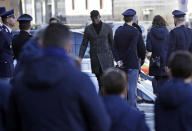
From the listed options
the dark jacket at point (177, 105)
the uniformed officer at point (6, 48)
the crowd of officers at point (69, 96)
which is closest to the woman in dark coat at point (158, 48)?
the uniformed officer at point (6, 48)

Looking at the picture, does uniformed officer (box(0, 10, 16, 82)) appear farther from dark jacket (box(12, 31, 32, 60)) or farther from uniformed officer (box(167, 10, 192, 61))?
uniformed officer (box(167, 10, 192, 61))

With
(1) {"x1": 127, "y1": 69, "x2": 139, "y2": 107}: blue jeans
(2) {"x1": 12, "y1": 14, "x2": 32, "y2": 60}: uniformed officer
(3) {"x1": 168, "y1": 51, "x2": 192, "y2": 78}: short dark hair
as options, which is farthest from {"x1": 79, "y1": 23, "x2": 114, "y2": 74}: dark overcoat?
(3) {"x1": 168, "y1": 51, "x2": 192, "y2": 78}: short dark hair

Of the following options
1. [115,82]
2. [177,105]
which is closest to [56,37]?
[115,82]

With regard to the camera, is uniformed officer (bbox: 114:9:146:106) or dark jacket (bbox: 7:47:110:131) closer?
dark jacket (bbox: 7:47:110:131)

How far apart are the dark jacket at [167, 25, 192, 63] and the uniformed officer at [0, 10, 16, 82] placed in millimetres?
2435

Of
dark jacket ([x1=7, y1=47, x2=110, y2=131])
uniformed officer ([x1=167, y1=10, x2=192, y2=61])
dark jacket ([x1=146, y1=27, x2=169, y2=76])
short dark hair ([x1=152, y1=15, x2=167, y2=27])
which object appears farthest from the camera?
short dark hair ([x1=152, y1=15, x2=167, y2=27])

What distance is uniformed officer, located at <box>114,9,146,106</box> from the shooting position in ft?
30.0

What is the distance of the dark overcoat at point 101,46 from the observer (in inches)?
377

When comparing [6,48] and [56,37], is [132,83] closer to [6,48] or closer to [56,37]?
[6,48]

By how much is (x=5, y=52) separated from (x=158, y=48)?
106 inches

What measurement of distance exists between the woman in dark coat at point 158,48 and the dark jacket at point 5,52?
8.24 ft

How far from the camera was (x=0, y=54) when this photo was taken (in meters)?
8.56

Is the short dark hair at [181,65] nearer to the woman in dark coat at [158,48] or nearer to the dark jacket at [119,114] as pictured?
the dark jacket at [119,114]

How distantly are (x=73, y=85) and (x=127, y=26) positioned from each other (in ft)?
18.8
